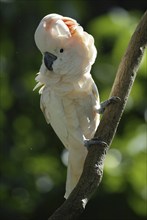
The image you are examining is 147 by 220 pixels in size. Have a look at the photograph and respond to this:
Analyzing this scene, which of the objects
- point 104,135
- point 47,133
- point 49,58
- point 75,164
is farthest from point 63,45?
point 47,133

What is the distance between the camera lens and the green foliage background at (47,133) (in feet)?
10.6

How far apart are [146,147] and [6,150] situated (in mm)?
740

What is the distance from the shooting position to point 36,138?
3525 millimetres

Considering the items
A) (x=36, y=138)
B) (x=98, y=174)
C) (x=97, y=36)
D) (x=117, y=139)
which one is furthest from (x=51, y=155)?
(x=98, y=174)

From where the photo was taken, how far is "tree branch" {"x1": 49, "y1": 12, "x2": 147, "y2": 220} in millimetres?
1782

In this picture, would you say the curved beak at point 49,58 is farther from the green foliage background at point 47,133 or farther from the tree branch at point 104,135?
the green foliage background at point 47,133

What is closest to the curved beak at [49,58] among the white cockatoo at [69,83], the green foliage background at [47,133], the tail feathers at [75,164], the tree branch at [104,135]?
the white cockatoo at [69,83]

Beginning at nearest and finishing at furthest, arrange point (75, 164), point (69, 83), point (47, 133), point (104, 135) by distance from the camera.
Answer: point (104, 135) < point (69, 83) < point (75, 164) < point (47, 133)

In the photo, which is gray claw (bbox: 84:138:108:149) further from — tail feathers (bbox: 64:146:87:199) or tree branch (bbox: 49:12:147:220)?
tail feathers (bbox: 64:146:87:199)

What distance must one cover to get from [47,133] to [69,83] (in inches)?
60.7

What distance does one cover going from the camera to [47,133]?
11.5 ft

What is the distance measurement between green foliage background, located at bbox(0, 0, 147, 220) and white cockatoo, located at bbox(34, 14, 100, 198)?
105 cm

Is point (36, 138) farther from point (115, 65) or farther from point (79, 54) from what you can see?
point (79, 54)

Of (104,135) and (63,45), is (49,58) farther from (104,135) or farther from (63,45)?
(104,135)
